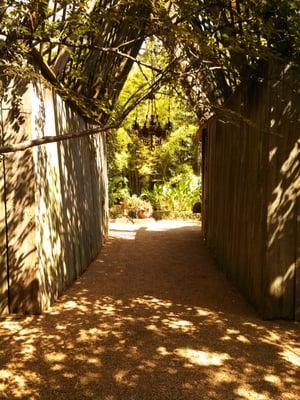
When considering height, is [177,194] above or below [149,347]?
above

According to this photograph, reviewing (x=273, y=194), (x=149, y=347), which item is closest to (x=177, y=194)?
(x=273, y=194)

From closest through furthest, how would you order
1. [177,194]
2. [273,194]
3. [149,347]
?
1. [149,347]
2. [273,194]
3. [177,194]

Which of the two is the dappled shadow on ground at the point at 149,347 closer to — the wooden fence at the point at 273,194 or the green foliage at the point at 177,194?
the wooden fence at the point at 273,194

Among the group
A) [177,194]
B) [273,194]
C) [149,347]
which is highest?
[273,194]

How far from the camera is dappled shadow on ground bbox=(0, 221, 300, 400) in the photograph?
9.75 ft

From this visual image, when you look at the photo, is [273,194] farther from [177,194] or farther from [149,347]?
[177,194]

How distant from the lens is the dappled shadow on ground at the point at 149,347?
2.97m

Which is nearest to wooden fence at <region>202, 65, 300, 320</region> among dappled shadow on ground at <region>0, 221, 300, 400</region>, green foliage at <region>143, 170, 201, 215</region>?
dappled shadow on ground at <region>0, 221, 300, 400</region>

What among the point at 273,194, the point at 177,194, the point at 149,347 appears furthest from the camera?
the point at 177,194

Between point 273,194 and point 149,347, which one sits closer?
point 149,347

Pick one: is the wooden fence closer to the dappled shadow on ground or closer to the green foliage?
the dappled shadow on ground

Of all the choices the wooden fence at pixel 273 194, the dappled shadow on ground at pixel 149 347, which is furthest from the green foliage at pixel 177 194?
the wooden fence at pixel 273 194

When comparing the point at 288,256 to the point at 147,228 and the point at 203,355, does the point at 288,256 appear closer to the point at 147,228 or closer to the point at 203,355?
the point at 203,355

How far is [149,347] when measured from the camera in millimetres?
3666
